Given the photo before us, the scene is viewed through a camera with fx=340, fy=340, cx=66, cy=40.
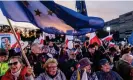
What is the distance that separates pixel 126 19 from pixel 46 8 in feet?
369

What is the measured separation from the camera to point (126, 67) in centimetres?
773

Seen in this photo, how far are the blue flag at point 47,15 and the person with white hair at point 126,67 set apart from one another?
215 centimetres

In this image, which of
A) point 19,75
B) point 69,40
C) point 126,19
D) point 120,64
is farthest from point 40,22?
point 126,19

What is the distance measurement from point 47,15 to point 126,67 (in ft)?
8.45

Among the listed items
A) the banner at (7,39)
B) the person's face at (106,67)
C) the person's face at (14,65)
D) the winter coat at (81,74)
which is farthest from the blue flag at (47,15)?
the banner at (7,39)

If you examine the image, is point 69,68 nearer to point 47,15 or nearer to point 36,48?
point 36,48

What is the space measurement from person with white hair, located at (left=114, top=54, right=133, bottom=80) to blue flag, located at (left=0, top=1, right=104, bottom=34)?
2.15 metres

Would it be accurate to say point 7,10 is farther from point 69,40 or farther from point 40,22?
point 69,40

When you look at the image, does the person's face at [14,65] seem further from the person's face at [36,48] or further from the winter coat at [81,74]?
the person's face at [36,48]

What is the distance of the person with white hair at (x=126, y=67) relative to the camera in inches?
301

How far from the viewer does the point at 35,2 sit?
237 inches

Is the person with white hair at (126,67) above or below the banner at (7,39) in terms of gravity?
below

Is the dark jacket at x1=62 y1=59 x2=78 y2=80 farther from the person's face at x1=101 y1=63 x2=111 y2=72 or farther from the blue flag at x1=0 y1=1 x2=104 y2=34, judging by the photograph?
the blue flag at x1=0 y1=1 x2=104 y2=34

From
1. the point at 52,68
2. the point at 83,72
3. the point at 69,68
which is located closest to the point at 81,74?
the point at 83,72
